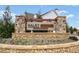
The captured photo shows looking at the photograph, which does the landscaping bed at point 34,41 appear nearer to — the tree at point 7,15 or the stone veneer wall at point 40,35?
the stone veneer wall at point 40,35

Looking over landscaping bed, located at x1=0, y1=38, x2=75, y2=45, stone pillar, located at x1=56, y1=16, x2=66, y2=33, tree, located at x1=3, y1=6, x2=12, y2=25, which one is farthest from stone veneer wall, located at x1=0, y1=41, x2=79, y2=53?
tree, located at x1=3, y1=6, x2=12, y2=25

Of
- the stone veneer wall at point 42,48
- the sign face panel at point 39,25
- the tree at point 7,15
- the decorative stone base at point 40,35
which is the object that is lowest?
the stone veneer wall at point 42,48

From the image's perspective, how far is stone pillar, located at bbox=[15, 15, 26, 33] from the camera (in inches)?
107

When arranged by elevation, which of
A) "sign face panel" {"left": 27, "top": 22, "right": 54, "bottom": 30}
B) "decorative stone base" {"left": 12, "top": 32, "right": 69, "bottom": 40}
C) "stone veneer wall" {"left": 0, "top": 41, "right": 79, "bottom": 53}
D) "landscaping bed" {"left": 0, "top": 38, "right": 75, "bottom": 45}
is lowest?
"stone veneer wall" {"left": 0, "top": 41, "right": 79, "bottom": 53}

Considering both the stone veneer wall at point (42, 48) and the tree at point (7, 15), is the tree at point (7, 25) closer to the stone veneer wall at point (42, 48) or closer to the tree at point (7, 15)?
the tree at point (7, 15)

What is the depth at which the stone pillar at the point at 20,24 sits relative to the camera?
2715 mm

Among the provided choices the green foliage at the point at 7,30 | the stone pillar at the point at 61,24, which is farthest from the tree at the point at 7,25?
the stone pillar at the point at 61,24

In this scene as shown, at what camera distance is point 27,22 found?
8.95 feet

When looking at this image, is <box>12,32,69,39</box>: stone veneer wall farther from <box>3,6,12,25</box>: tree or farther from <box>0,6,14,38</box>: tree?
<box>3,6,12,25</box>: tree

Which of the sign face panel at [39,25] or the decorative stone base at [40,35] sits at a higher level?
the sign face panel at [39,25]

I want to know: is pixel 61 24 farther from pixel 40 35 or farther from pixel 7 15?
pixel 7 15

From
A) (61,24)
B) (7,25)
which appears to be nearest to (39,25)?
(61,24)
